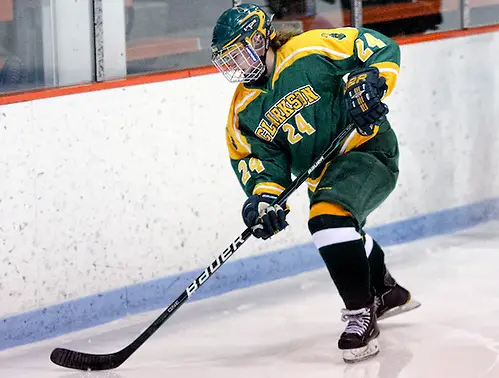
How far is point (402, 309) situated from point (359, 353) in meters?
0.43

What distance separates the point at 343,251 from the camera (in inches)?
109

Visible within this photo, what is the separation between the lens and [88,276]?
3416 millimetres

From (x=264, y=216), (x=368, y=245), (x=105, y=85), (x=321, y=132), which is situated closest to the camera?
(x=264, y=216)

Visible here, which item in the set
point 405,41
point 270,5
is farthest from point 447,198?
point 270,5

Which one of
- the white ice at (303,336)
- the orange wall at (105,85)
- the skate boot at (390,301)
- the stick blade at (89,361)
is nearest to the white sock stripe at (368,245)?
the skate boot at (390,301)

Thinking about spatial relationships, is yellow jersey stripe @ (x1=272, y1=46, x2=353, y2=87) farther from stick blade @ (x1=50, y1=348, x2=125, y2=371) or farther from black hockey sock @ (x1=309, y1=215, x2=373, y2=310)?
stick blade @ (x1=50, y1=348, x2=125, y2=371)

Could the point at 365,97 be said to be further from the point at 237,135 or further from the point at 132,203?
the point at 132,203

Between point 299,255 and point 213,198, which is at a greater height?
point 213,198

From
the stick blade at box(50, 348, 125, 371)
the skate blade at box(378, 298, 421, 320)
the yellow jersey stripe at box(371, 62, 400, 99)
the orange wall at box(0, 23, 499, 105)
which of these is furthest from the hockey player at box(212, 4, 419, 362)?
the orange wall at box(0, 23, 499, 105)

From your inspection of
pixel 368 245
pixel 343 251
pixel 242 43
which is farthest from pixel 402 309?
pixel 242 43

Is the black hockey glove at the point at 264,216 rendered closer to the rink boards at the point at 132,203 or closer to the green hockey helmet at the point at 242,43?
the green hockey helmet at the point at 242,43

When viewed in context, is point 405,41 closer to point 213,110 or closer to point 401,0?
point 401,0

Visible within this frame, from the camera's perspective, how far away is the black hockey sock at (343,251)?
2.76m

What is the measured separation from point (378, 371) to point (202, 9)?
1601 mm
